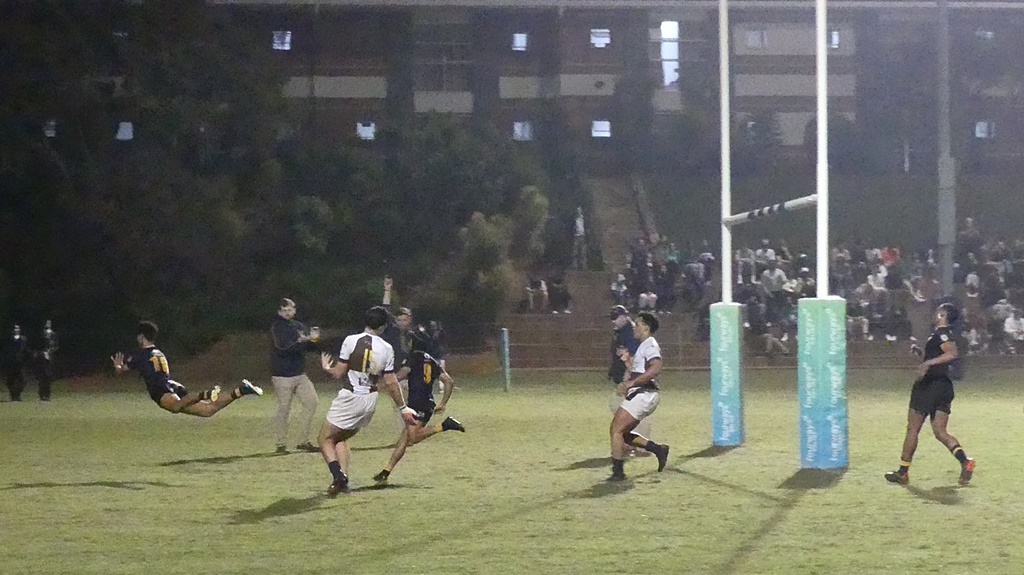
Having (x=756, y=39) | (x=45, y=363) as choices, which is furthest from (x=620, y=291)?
(x=756, y=39)

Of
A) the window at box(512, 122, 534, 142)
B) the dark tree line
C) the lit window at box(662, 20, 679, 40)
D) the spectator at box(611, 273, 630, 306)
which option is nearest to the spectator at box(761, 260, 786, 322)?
the spectator at box(611, 273, 630, 306)

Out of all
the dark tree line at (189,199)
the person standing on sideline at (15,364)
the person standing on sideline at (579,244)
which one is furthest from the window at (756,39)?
the person standing on sideline at (15,364)

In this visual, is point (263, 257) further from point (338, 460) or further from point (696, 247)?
point (338, 460)

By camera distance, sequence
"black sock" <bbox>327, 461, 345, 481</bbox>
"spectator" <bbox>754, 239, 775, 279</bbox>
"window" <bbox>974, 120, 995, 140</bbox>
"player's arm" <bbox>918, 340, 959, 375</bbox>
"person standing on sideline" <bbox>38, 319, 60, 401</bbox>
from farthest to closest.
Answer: "window" <bbox>974, 120, 995, 140</bbox> < "spectator" <bbox>754, 239, 775, 279</bbox> < "person standing on sideline" <bbox>38, 319, 60, 401</bbox> < "player's arm" <bbox>918, 340, 959, 375</bbox> < "black sock" <bbox>327, 461, 345, 481</bbox>

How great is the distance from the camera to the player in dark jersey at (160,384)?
42.7 ft

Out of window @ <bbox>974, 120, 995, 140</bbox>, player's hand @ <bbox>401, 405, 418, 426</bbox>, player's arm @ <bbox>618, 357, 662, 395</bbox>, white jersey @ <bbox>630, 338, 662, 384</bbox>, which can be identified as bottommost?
player's hand @ <bbox>401, 405, 418, 426</bbox>

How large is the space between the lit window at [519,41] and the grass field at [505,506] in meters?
30.8

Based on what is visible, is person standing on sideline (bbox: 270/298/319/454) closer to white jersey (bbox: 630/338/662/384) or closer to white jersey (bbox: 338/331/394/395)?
white jersey (bbox: 338/331/394/395)

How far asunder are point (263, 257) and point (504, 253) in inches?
368

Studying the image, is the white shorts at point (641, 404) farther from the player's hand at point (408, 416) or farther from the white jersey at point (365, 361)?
the white jersey at point (365, 361)

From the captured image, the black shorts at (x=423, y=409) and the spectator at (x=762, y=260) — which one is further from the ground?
the spectator at (x=762, y=260)

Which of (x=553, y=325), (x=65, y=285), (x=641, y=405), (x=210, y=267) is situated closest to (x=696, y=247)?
(x=553, y=325)

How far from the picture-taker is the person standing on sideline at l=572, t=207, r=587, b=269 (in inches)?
1517

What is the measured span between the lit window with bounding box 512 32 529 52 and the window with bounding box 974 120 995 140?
1795 cm
